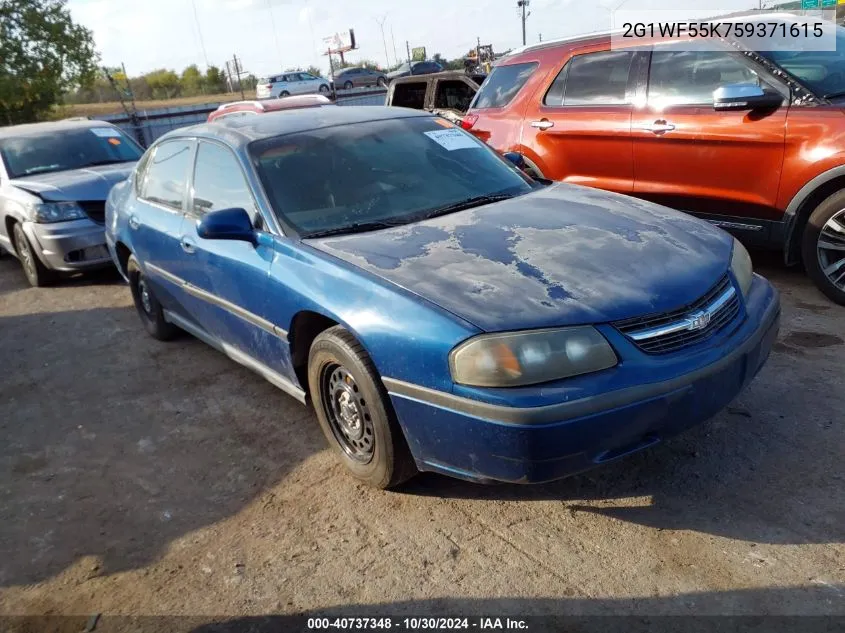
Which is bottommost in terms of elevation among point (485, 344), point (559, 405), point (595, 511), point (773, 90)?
point (595, 511)

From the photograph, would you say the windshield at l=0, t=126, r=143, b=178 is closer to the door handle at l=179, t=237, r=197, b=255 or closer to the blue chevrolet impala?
the blue chevrolet impala

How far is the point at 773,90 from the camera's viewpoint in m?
4.74

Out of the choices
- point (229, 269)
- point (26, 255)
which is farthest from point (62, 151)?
point (229, 269)

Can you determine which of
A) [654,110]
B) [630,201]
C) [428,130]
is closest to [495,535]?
[630,201]

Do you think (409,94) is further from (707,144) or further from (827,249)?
(827,249)

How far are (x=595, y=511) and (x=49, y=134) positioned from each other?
26.1 feet

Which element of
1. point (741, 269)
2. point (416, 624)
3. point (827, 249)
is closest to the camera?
point (416, 624)

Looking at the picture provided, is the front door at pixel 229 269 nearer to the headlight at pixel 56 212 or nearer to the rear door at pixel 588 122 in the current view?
the rear door at pixel 588 122

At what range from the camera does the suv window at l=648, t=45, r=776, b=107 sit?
5016 mm

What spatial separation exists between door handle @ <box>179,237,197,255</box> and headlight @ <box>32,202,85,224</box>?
11.8ft

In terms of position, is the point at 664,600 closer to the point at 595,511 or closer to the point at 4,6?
the point at 595,511

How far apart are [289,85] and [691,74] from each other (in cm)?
3448

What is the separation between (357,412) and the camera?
10.1ft

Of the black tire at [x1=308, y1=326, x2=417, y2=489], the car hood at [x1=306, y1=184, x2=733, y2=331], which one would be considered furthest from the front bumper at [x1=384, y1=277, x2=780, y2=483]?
the car hood at [x1=306, y1=184, x2=733, y2=331]
